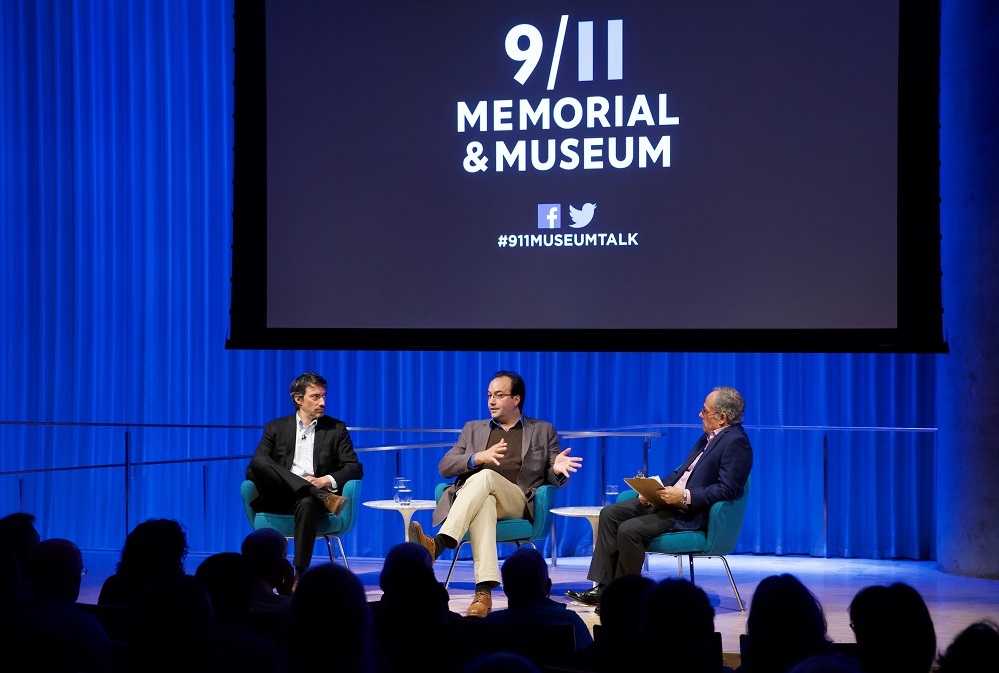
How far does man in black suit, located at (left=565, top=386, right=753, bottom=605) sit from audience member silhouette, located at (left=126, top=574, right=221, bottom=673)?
3.67 m

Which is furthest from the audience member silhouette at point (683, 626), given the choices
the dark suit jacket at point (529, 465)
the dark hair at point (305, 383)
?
the dark hair at point (305, 383)

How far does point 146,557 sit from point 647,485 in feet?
9.13

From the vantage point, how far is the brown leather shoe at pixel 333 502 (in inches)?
239

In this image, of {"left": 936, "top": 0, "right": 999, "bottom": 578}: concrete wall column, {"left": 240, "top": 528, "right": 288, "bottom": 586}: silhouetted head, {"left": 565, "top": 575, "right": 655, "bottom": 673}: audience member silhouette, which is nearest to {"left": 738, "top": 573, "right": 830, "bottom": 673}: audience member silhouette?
{"left": 565, "top": 575, "right": 655, "bottom": 673}: audience member silhouette

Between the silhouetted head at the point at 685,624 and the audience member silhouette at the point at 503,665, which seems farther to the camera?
the silhouetted head at the point at 685,624

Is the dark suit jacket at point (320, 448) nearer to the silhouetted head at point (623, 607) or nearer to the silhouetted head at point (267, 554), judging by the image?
the silhouetted head at point (267, 554)

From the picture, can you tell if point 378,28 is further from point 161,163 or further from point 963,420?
point 963,420

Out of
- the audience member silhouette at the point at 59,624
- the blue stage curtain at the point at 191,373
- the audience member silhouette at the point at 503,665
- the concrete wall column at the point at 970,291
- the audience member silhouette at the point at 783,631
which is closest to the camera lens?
the audience member silhouette at the point at 503,665

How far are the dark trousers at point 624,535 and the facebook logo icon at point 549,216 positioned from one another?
1.39 metres

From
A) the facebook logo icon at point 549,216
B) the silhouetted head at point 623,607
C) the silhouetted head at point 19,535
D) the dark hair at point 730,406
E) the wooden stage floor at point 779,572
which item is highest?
the facebook logo icon at point 549,216

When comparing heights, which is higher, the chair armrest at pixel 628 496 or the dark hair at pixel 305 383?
the dark hair at pixel 305 383

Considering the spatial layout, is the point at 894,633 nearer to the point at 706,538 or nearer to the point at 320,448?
the point at 706,538

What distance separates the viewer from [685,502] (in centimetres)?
570

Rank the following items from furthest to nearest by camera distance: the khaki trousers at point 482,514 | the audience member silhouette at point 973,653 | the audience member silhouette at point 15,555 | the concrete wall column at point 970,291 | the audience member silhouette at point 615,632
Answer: the concrete wall column at point 970,291 < the khaki trousers at point 482,514 < the audience member silhouette at point 15,555 < the audience member silhouette at point 615,632 < the audience member silhouette at point 973,653
